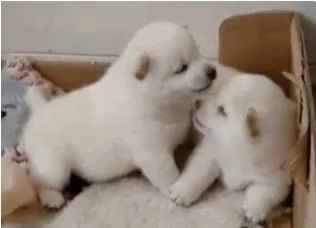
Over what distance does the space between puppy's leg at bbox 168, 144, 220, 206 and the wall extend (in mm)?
343

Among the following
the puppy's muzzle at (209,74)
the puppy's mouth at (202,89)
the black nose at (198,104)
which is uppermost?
the puppy's muzzle at (209,74)

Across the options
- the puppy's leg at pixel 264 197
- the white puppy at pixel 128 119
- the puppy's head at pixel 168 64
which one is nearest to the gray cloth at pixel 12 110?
the white puppy at pixel 128 119

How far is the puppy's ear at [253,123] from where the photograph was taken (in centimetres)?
128

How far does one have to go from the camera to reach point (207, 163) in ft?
4.50

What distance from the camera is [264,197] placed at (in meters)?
1.33

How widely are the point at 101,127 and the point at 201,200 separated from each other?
21 cm

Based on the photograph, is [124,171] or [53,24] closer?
[124,171]

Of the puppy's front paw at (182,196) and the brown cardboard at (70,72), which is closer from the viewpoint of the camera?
the puppy's front paw at (182,196)

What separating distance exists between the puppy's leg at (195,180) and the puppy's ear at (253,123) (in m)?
0.11

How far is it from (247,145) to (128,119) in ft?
0.69

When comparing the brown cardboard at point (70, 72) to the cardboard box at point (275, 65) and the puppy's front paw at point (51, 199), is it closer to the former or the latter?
the cardboard box at point (275, 65)

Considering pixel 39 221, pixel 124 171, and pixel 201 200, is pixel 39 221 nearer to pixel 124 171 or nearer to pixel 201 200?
pixel 124 171

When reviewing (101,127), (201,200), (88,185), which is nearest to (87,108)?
(101,127)

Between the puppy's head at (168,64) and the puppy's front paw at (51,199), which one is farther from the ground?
the puppy's head at (168,64)
